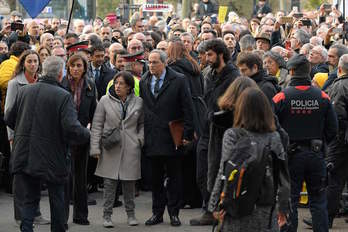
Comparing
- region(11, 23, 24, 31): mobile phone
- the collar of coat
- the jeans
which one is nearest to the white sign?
region(11, 23, 24, 31): mobile phone

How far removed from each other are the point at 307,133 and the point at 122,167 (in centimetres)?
255

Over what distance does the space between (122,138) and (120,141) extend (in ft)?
0.19

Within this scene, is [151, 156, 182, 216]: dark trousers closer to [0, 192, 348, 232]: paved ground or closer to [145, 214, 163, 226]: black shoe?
[145, 214, 163, 226]: black shoe

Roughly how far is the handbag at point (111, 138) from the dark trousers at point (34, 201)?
1574mm

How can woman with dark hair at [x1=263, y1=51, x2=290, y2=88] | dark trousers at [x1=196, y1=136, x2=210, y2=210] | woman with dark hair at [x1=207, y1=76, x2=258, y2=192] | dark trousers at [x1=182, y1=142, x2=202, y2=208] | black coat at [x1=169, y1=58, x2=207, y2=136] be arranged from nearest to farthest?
woman with dark hair at [x1=207, y1=76, x2=258, y2=192] < dark trousers at [x1=196, y1=136, x2=210, y2=210] < black coat at [x1=169, y1=58, x2=207, y2=136] < woman with dark hair at [x1=263, y1=51, x2=290, y2=88] < dark trousers at [x1=182, y1=142, x2=202, y2=208]

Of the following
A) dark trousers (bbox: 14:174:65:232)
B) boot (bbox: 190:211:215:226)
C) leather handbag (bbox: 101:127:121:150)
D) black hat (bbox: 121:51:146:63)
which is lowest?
boot (bbox: 190:211:215:226)

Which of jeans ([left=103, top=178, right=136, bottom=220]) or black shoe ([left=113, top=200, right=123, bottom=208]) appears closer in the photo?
jeans ([left=103, top=178, right=136, bottom=220])

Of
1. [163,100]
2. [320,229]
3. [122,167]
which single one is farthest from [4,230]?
[320,229]

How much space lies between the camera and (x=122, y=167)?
36.6 feet

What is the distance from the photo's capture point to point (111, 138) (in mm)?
11086

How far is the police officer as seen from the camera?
9.54 meters

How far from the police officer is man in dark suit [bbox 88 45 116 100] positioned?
13.3ft

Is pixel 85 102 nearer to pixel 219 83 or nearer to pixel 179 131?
pixel 179 131

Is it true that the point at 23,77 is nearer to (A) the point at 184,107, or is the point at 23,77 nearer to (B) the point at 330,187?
(A) the point at 184,107
